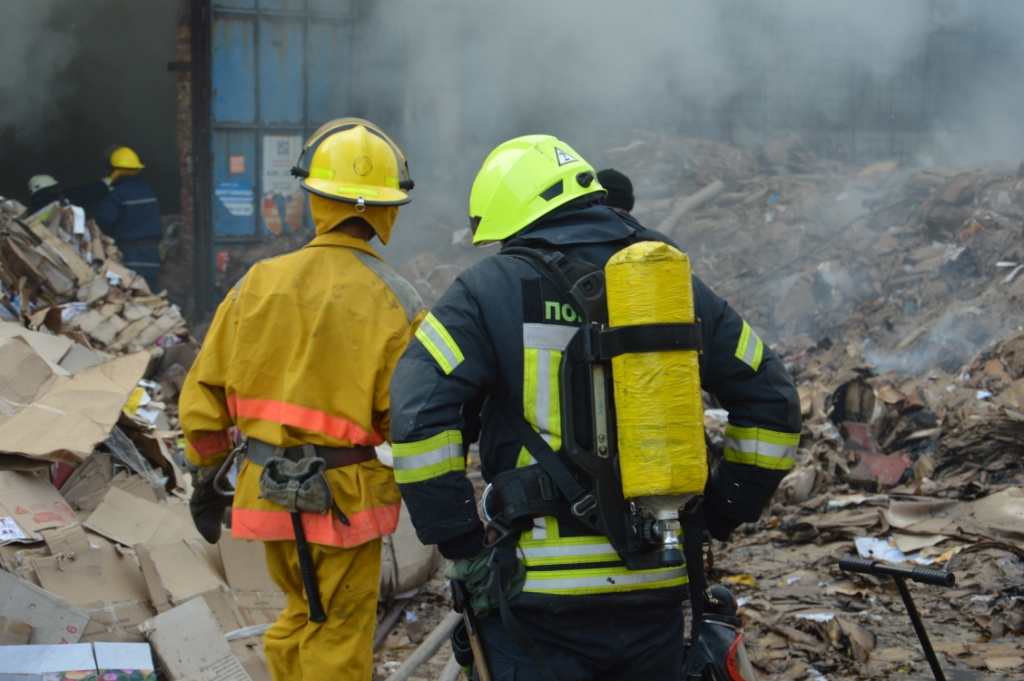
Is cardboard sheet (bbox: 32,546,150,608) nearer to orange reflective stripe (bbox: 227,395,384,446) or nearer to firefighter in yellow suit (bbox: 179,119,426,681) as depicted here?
firefighter in yellow suit (bbox: 179,119,426,681)

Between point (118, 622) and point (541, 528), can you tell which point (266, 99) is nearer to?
point (118, 622)

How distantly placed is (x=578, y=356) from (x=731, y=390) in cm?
41

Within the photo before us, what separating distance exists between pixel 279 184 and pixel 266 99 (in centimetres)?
90

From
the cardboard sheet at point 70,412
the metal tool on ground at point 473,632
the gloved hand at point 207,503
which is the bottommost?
the cardboard sheet at point 70,412

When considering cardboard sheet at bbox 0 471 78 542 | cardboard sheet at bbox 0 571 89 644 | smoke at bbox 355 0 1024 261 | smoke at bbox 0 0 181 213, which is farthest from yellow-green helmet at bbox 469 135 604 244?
smoke at bbox 0 0 181 213

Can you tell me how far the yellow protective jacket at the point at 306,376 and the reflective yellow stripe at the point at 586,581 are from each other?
2.67 ft

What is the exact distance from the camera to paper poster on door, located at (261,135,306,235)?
9.36m

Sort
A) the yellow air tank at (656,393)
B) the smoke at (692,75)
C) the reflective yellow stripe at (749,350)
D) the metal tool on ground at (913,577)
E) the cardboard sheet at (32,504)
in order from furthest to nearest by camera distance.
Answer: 1. the smoke at (692,75)
2. the cardboard sheet at (32,504)
3. the metal tool on ground at (913,577)
4. the reflective yellow stripe at (749,350)
5. the yellow air tank at (656,393)

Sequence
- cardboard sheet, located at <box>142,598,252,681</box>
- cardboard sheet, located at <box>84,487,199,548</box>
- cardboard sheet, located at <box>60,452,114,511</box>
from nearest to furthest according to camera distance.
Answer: cardboard sheet, located at <box>142,598,252,681</box> < cardboard sheet, located at <box>84,487,199,548</box> < cardboard sheet, located at <box>60,452,114,511</box>

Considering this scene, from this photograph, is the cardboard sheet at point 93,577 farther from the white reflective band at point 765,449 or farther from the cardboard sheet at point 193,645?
the white reflective band at point 765,449

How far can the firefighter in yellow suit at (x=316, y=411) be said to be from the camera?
2322 mm

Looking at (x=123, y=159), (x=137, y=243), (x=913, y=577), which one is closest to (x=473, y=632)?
(x=913, y=577)

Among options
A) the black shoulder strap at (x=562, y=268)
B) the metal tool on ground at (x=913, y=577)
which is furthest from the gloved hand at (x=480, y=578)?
the metal tool on ground at (x=913, y=577)

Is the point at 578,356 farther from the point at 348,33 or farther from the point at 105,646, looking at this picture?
the point at 348,33
